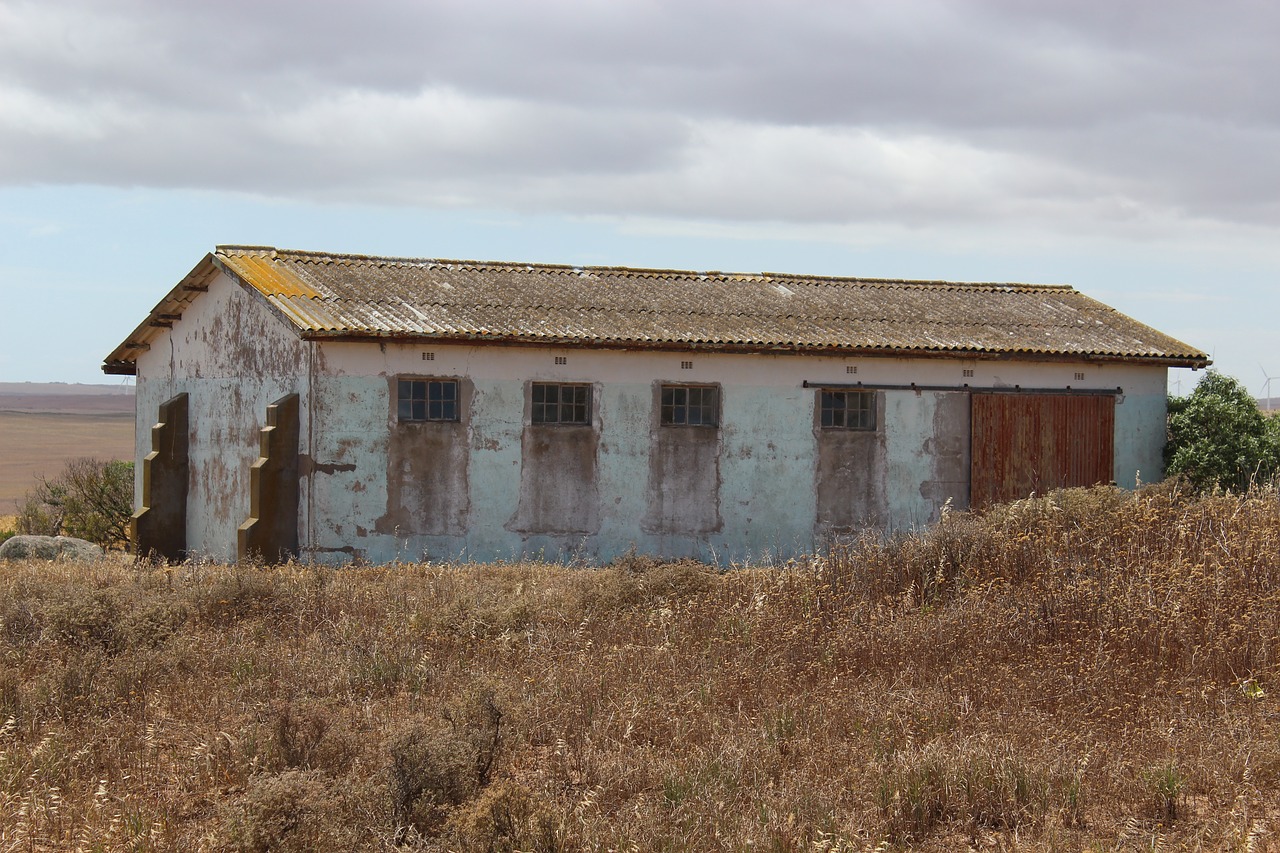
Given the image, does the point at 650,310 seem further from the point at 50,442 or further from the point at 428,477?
the point at 50,442

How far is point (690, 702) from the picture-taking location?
9047 mm

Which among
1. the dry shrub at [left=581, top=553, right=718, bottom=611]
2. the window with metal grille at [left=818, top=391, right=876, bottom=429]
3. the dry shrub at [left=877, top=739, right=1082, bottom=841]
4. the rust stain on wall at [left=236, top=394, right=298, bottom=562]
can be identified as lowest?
the dry shrub at [left=877, top=739, right=1082, bottom=841]

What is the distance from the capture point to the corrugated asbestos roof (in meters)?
18.1

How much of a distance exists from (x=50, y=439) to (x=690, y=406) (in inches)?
4864

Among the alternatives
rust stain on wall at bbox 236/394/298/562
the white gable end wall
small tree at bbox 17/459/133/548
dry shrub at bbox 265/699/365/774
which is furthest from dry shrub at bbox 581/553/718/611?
small tree at bbox 17/459/133/548

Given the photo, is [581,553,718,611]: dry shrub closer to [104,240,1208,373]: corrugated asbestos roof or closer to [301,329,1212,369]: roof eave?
[301,329,1212,369]: roof eave

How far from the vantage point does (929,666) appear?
9.76 metres

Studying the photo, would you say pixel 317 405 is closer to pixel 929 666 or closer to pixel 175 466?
pixel 175 466

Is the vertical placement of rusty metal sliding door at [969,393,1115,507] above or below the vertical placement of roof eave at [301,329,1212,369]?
below

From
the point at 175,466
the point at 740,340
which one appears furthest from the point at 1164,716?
the point at 175,466

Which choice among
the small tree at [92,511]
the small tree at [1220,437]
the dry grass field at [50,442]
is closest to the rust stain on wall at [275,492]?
the small tree at [92,511]

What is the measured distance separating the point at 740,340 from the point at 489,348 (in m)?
3.51

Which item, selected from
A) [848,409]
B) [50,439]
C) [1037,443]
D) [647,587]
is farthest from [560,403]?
[50,439]

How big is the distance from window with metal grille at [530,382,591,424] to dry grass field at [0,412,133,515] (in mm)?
48947
